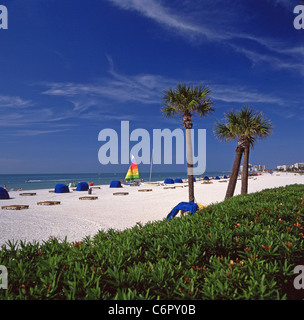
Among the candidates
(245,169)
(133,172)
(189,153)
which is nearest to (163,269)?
(189,153)

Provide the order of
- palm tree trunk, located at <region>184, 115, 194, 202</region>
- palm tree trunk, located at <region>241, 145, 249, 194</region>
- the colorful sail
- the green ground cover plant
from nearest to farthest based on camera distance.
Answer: the green ground cover plant < palm tree trunk, located at <region>184, 115, 194, 202</region> < palm tree trunk, located at <region>241, 145, 249, 194</region> < the colorful sail

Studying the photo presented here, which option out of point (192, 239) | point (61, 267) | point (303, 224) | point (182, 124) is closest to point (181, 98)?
point (182, 124)

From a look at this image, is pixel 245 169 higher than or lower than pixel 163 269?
higher

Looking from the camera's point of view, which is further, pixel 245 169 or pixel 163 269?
pixel 245 169

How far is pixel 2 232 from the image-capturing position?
431 inches

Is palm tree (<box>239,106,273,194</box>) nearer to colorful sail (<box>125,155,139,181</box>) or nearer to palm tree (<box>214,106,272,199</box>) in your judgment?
palm tree (<box>214,106,272,199</box>)

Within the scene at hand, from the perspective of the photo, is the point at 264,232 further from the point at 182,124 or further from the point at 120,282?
the point at 182,124

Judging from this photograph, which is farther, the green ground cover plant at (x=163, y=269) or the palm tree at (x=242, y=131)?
the palm tree at (x=242, y=131)

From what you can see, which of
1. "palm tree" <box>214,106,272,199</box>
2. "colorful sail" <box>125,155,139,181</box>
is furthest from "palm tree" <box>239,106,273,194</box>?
"colorful sail" <box>125,155,139,181</box>

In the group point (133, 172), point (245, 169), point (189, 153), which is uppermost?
point (189, 153)

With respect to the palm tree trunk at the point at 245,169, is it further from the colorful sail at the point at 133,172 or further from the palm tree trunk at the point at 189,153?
the colorful sail at the point at 133,172

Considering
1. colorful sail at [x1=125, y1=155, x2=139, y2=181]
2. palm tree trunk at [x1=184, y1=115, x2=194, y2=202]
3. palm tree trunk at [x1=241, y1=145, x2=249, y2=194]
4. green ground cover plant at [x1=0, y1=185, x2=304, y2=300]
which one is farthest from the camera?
colorful sail at [x1=125, y1=155, x2=139, y2=181]

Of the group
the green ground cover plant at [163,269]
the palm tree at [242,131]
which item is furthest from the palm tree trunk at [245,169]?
the green ground cover plant at [163,269]

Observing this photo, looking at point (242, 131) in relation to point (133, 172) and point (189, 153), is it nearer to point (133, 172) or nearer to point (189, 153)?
point (189, 153)
